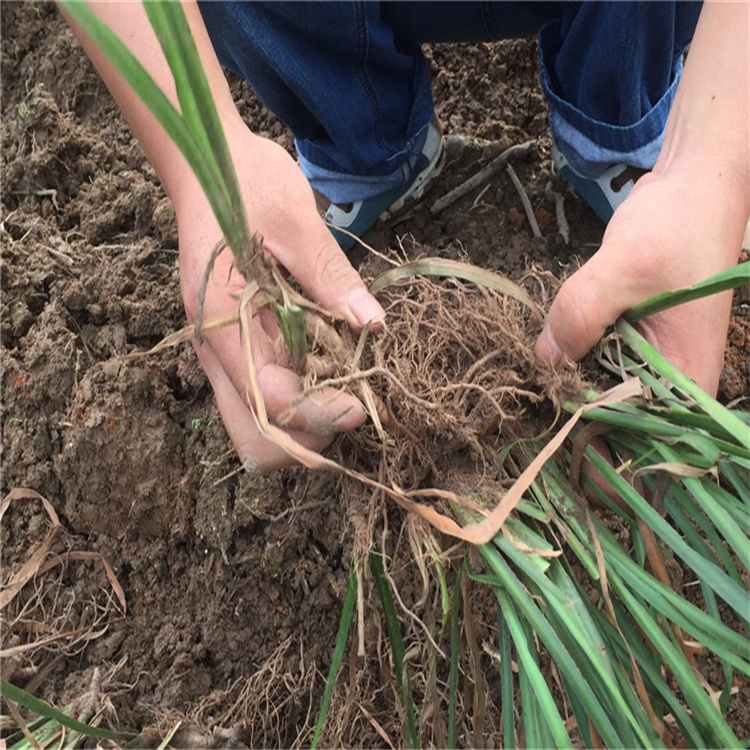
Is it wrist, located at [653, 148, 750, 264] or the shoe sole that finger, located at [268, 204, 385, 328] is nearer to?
wrist, located at [653, 148, 750, 264]

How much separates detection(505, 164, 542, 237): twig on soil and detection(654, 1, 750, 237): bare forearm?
0.46 metres

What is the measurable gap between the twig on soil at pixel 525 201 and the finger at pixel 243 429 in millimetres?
702

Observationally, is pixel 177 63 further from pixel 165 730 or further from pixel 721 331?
pixel 165 730

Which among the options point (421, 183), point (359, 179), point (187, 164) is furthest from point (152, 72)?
point (421, 183)

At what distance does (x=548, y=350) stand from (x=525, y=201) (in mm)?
613

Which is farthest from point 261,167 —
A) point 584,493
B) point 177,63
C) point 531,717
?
point 531,717

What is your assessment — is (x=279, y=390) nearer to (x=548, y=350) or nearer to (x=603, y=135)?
(x=548, y=350)

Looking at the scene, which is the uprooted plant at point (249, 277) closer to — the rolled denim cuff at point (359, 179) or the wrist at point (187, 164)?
the wrist at point (187, 164)

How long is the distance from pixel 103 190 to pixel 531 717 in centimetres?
119

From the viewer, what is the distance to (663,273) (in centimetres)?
71

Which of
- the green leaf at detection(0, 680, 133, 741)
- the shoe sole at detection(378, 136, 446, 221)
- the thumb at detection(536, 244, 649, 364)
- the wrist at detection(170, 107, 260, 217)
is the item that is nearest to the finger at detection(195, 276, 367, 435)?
the wrist at detection(170, 107, 260, 217)

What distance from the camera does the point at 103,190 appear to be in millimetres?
1285

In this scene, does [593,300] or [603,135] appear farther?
[603,135]

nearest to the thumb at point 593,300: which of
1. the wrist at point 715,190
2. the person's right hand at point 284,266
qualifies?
the wrist at point 715,190
